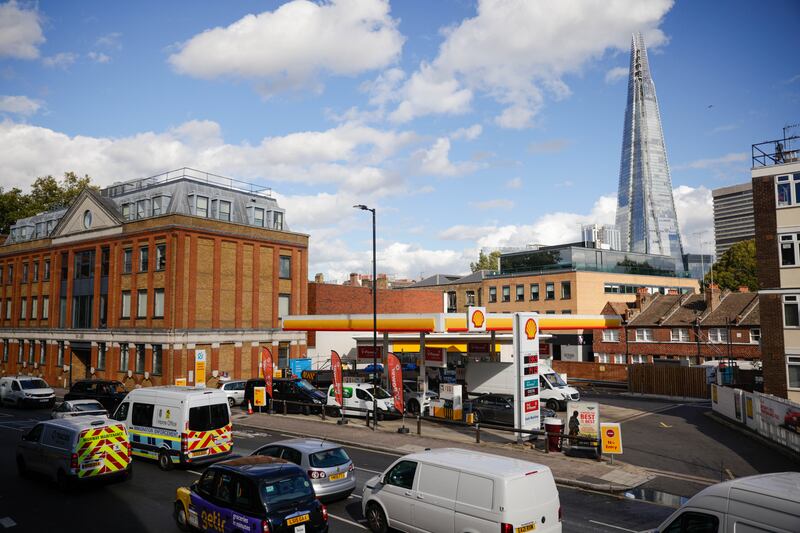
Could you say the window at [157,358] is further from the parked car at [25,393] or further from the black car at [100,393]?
the black car at [100,393]

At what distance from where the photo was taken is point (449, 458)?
1219 centimetres

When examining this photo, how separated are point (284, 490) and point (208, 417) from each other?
875cm

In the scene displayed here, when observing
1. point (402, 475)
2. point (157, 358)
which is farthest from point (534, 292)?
point (402, 475)

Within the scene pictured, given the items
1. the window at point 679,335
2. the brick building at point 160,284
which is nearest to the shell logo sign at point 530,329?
the brick building at point 160,284

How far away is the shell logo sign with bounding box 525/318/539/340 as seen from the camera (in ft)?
79.0

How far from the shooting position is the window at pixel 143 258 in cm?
4359

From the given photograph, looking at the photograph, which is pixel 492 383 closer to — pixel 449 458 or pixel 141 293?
pixel 449 458

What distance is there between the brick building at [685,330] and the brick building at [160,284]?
31282mm

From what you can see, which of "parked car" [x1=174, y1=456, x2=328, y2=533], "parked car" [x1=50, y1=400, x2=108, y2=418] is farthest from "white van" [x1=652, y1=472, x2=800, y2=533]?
"parked car" [x1=50, y1=400, x2=108, y2=418]

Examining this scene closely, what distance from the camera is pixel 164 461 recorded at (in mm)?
18734

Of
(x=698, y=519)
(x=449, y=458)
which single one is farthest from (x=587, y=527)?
(x=698, y=519)

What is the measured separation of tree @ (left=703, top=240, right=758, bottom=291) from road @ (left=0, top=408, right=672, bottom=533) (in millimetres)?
75509

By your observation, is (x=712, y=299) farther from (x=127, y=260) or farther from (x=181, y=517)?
(x=181, y=517)

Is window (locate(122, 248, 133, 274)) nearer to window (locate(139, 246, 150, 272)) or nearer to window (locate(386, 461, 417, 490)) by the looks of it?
window (locate(139, 246, 150, 272))
